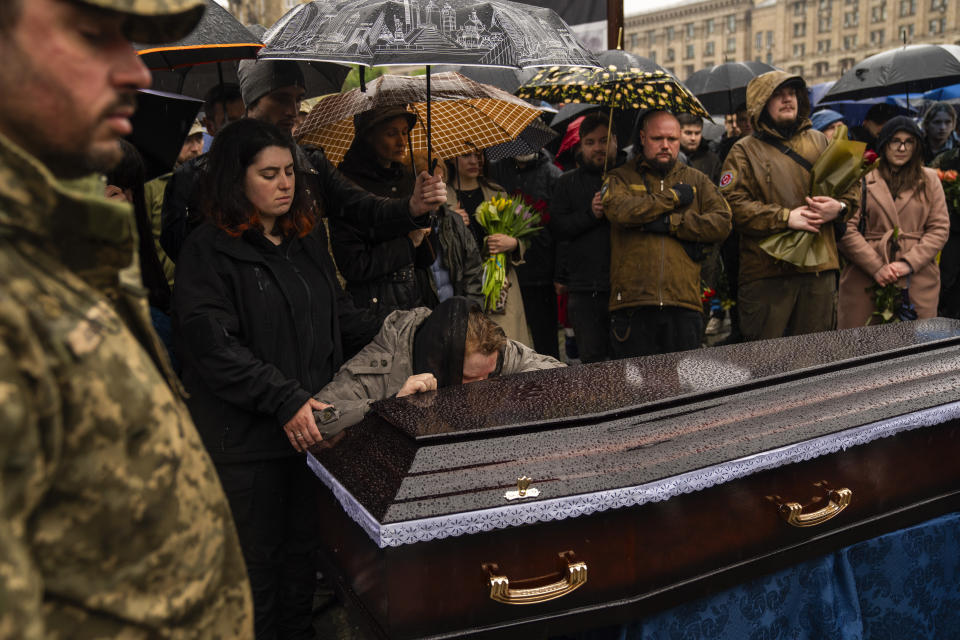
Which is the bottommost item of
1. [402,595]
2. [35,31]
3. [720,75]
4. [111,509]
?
[402,595]

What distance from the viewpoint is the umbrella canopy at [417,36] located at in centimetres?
225

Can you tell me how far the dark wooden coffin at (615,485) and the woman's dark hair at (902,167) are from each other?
283 cm

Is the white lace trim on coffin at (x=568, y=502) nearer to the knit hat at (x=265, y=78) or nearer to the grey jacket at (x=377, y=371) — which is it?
the grey jacket at (x=377, y=371)

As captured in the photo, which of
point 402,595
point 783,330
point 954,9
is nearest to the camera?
point 402,595

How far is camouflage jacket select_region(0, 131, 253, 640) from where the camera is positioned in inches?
28.3

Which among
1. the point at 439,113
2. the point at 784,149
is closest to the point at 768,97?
the point at 784,149

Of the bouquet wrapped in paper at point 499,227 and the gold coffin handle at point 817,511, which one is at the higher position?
the bouquet wrapped in paper at point 499,227

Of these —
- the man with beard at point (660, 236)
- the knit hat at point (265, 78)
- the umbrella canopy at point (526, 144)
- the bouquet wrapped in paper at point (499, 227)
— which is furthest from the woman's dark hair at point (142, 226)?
the umbrella canopy at point (526, 144)

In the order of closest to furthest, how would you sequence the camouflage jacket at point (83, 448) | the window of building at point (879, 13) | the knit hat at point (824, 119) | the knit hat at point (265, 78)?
the camouflage jacket at point (83, 448)
the knit hat at point (265, 78)
the knit hat at point (824, 119)
the window of building at point (879, 13)

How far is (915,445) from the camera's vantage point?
221 cm

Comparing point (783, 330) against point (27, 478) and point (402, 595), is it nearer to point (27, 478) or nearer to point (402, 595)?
point (402, 595)

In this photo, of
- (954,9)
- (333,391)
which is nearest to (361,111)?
(333,391)

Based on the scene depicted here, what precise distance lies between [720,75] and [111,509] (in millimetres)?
6794

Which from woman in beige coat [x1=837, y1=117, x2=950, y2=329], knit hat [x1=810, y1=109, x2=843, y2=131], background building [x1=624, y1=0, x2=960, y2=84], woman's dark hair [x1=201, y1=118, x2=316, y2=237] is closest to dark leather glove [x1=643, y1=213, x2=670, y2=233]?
woman in beige coat [x1=837, y1=117, x2=950, y2=329]
